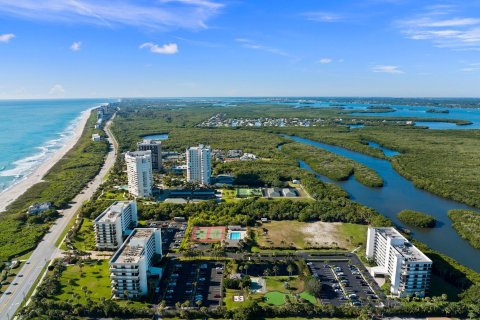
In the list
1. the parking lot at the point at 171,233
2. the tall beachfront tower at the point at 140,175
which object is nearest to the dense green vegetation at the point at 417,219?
the parking lot at the point at 171,233

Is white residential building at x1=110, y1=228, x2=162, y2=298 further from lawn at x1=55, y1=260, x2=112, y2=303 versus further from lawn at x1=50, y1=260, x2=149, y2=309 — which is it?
lawn at x1=55, y1=260, x2=112, y2=303

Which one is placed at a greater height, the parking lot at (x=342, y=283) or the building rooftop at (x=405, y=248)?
the building rooftop at (x=405, y=248)

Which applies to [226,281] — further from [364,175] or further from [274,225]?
[364,175]

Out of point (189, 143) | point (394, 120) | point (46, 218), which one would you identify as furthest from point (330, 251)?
point (394, 120)

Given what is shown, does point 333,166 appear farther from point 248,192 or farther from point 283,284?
point 283,284

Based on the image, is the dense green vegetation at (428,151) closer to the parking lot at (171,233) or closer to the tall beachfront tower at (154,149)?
the parking lot at (171,233)

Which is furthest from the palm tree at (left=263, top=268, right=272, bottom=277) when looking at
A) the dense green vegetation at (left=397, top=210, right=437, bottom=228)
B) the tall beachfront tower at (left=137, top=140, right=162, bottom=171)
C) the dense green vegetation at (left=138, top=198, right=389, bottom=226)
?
the tall beachfront tower at (left=137, top=140, right=162, bottom=171)
